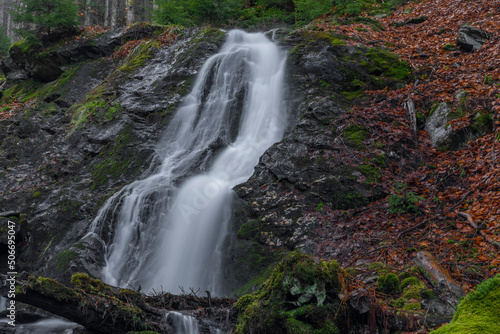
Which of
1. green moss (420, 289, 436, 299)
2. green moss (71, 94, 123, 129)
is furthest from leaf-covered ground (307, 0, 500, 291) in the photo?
green moss (71, 94, 123, 129)

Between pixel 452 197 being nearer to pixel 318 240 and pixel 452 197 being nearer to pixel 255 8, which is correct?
pixel 318 240

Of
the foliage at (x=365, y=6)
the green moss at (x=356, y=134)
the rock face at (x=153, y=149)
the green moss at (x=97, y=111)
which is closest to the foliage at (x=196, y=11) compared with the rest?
the rock face at (x=153, y=149)

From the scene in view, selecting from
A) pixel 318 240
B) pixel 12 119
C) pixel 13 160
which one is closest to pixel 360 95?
pixel 318 240

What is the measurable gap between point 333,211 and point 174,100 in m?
6.20

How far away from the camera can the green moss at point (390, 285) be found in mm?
4023

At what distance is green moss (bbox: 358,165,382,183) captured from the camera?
713 centimetres

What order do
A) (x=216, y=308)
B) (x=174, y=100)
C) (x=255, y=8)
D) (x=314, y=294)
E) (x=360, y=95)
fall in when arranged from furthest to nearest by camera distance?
(x=255, y=8)
(x=174, y=100)
(x=360, y=95)
(x=216, y=308)
(x=314, y=294)

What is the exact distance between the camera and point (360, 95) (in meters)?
9.34

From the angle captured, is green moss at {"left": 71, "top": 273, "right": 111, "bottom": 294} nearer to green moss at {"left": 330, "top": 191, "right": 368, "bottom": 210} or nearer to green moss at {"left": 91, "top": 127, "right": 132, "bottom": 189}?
A: green moss at {"left": 330, "top": 191, "right": 368, "bottom": 210}

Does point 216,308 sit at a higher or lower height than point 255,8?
lower

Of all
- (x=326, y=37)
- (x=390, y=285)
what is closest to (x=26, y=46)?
(x=326, y=37)

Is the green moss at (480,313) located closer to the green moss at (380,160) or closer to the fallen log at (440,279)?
the fallen log at (440,279)

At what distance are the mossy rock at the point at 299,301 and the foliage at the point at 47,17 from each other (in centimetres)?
1529

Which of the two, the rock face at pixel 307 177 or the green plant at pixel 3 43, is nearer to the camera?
the rock face at pixel 307 177
